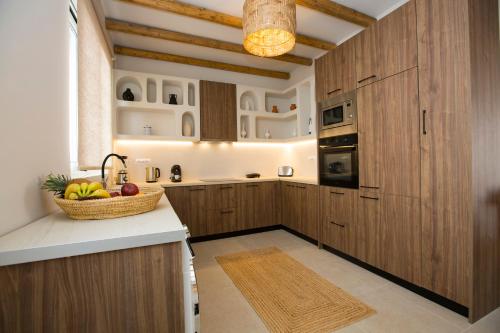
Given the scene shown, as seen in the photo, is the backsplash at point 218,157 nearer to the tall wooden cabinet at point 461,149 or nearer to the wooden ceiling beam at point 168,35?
the wooden ceiling beam at point 168,35

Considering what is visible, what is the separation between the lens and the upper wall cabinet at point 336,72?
2424mm

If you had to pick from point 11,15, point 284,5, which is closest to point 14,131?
point 11,15

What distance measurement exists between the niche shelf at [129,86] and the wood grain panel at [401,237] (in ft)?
11.5

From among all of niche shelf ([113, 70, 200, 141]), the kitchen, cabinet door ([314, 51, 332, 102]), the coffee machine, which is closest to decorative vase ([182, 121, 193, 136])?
niche shelf ([113, 70, 200, 141])

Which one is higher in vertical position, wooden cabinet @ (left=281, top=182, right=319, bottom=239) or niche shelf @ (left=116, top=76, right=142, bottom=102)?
niche shelf @ (left=116, top=76, right=142, bottom=102)

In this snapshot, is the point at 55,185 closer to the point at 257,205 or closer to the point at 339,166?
the point at 339,166

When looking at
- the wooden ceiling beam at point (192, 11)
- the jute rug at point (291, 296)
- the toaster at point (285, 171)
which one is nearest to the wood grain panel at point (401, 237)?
the jute rug at point (291, 296)

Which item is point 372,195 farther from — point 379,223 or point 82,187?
point 82,187

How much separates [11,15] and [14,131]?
17.9 inches

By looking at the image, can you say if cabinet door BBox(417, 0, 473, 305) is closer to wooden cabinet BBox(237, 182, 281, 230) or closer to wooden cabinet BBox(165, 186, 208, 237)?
wooden cabinet BBox(237, 182, 281, 230)

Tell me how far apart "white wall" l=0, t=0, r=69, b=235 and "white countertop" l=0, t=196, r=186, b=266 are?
12 cm

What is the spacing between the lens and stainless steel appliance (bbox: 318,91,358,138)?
2.42 metres

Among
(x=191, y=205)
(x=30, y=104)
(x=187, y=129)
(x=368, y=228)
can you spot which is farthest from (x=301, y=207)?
(x=30, y=104)

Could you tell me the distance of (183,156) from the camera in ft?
12.4
